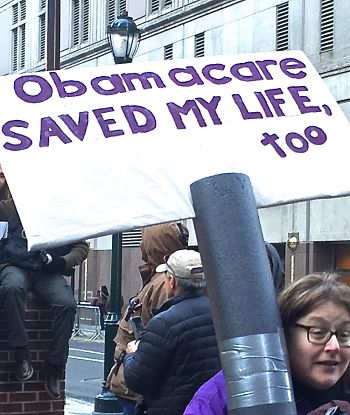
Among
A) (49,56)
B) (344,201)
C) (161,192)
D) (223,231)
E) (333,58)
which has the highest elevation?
(333,58)

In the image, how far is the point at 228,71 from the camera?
286 centimetres

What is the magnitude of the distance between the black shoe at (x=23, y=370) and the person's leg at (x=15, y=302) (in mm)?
87

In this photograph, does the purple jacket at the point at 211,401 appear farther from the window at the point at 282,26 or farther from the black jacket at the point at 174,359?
the window at the point at 282,26

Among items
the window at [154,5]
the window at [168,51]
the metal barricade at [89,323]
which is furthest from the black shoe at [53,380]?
the window at [154,5]

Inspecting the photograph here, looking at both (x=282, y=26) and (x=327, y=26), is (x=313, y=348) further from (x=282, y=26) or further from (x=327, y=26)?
(x=282, y=26)

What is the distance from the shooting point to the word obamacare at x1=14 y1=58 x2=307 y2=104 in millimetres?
2672

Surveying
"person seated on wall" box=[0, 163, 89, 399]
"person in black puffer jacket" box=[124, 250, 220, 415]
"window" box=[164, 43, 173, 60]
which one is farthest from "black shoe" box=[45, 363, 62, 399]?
"window" box=[164, 43, 173, 60]

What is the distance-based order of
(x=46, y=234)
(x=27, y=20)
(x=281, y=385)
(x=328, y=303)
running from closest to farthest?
(x=281, y=385) < (x=46, y=234) < (x=328, y=303) < (x=27, y=20)

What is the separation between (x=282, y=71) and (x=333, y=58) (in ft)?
87.0

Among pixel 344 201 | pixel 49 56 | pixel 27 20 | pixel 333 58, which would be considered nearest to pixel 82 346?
pixel 344 201

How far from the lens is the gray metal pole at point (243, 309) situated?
2131 mm

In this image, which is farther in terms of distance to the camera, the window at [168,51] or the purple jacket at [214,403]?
the window at [168,51]

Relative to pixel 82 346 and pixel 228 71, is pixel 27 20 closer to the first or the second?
pixel 82 346

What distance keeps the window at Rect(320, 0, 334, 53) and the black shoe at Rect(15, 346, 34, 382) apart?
22.7 m
